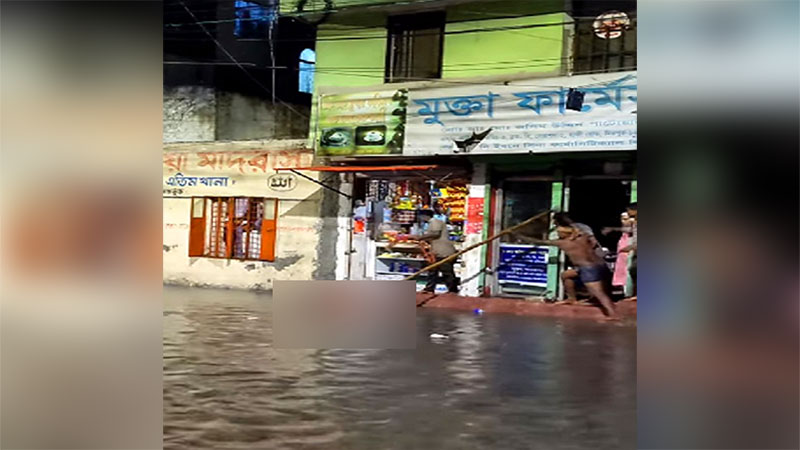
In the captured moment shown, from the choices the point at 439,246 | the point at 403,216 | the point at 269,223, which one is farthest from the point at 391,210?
the point at 269,223

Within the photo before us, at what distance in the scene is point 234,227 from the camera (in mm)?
5676

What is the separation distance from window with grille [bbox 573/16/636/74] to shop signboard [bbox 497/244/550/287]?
170 cm

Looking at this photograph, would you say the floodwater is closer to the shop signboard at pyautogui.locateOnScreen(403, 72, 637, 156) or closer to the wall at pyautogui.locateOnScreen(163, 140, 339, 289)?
the wall at pyautogui.locateOnScreen(163, 140, 339, 289)

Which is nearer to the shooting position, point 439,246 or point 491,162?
point 439,246

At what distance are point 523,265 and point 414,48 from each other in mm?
2308

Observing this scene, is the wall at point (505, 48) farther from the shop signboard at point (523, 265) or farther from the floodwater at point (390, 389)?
the floodwater at point (390, 389)

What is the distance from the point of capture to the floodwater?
3.06 m

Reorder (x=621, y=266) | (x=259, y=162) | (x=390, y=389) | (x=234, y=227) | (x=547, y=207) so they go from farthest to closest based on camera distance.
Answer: (x=547, y=207) < (x=621, y=266) < (x=259, y=162) < (x=234, y=227) < (x=390, y=389)

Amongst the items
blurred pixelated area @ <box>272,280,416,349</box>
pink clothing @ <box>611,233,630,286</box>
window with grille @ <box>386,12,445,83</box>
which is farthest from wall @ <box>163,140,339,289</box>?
pink clothing @ <box>611,233,630,286</box>

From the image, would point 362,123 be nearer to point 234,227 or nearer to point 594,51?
point 234,227

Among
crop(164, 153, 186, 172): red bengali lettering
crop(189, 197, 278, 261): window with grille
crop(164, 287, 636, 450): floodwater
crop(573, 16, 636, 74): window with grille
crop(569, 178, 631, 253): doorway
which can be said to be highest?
crop(573, 16, 636, 74): window with grille
